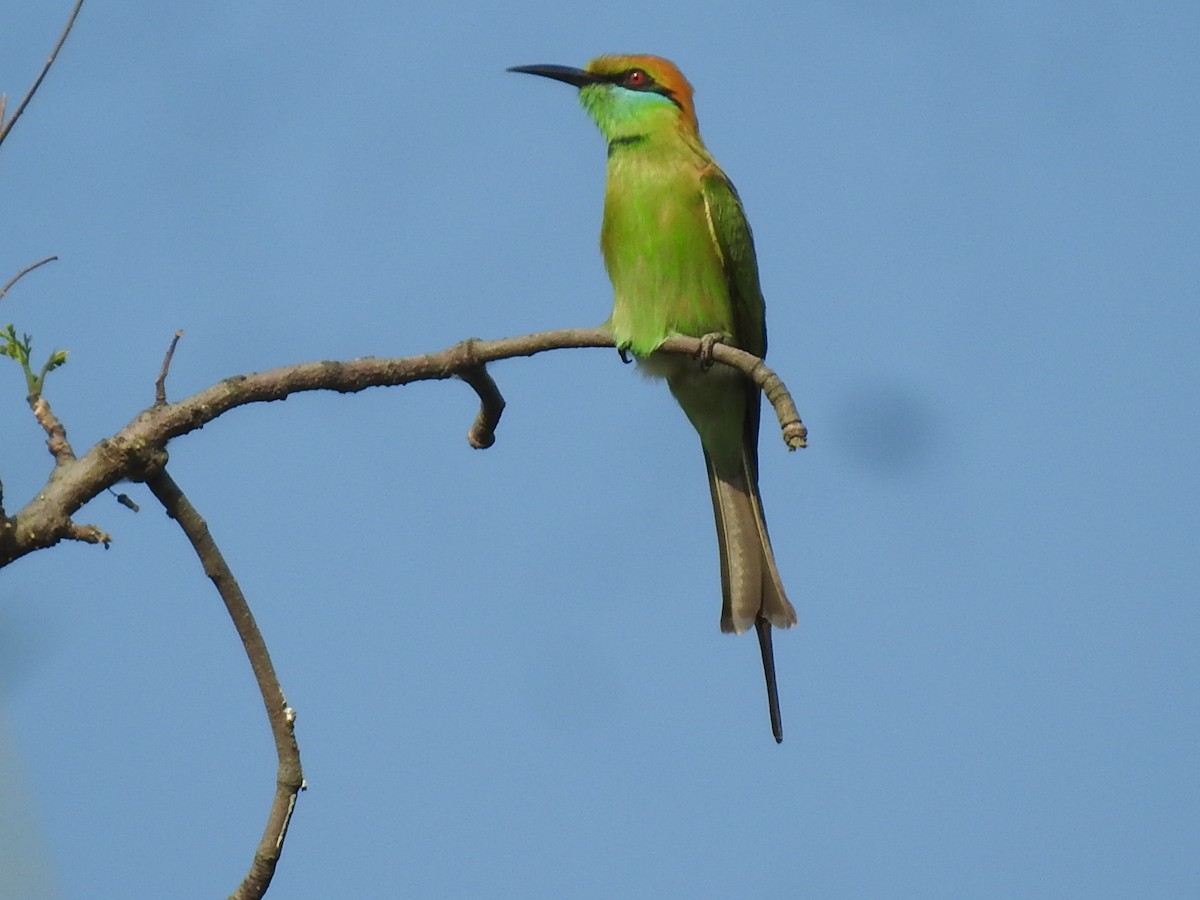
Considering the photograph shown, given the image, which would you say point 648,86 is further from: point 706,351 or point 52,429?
point 52,429

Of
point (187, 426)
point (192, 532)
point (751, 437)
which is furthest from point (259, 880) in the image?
point (751, 437)

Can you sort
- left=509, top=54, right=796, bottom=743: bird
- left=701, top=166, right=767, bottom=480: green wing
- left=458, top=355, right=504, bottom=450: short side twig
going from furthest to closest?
1. left=701, top=166, right=767, bottom=480: green wing
2. left=509, top=54, right=796, bottom=743: bird
3. left=458, top=355, right=504, bottom=450: short side twig

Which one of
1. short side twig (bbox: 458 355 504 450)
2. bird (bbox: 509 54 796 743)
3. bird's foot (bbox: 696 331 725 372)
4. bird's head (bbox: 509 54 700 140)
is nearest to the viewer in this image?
short side twig (bbox: 458 355 504 450)

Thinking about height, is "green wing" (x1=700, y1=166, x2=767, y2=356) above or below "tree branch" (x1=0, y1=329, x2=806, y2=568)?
above

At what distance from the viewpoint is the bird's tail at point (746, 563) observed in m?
3.12

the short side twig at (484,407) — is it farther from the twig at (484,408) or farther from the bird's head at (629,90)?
the bird's head at (629,90)

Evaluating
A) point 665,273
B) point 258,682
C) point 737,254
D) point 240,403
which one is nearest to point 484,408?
point 240,403

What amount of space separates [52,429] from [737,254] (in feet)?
6.57

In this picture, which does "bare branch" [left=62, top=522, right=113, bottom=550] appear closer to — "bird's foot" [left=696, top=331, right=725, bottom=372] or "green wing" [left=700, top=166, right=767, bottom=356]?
"bird's foot" [left=696, top=331, right=725, bottom=372]

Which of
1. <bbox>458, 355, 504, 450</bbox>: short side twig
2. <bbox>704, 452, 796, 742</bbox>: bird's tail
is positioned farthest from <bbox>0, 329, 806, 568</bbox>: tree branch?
<bbox>704, 452, 796, 742</bbox>: bird's tail

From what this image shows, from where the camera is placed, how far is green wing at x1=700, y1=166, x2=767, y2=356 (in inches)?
139

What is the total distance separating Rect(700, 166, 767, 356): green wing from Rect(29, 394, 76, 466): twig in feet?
6.40

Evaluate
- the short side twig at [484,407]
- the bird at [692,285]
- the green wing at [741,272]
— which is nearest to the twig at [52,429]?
the short side twig at [484,407]

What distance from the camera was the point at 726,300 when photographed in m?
3.57
